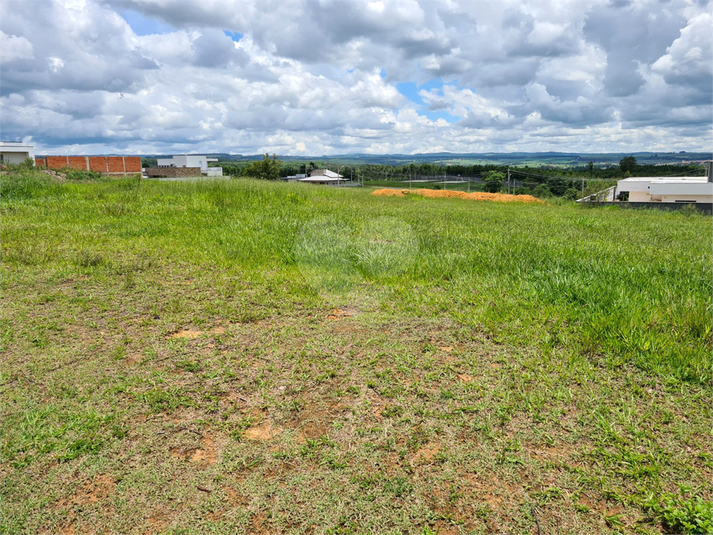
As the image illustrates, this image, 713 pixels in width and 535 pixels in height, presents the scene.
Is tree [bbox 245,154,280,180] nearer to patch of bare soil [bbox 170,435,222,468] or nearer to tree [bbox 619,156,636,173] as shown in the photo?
tree [bbox 619,156,636,173]

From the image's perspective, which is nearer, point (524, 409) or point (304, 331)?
point (524, 409)

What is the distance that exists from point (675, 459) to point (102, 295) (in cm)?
483

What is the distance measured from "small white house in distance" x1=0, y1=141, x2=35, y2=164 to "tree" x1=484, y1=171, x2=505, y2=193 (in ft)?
190

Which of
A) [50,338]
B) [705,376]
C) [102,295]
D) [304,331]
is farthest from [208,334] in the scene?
[705,376]

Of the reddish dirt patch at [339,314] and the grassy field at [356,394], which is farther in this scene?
the reddish dirt patch at [339,314]

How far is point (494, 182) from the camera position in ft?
200

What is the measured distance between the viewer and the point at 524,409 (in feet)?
9.09

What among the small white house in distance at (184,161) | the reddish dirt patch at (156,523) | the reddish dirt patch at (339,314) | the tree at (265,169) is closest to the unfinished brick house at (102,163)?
the tree at (265,169)

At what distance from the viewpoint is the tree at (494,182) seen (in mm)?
59691

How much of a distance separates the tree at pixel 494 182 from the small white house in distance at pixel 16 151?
5800cm

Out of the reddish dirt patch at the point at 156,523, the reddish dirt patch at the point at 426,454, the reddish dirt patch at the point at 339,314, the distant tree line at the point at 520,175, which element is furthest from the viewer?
the distant tree line at the point at 520,175

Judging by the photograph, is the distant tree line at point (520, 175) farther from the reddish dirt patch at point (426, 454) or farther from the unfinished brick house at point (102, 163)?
the reddish dirt patch at point (426, 454)

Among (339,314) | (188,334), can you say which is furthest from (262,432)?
(339,314)

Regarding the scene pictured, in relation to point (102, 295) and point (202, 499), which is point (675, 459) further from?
point (102, 295)
